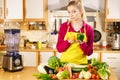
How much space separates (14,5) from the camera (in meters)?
4.57

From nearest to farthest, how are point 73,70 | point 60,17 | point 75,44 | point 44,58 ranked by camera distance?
1. point 73,70
2. point 75,44
3. point 44,58
4. point 60,17

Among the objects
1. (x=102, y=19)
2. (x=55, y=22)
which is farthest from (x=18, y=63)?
(x=102, y=19)

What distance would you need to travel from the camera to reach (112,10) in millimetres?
4523

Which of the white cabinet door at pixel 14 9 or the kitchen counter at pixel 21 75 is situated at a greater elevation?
the white cabinet door at pixel 14 9

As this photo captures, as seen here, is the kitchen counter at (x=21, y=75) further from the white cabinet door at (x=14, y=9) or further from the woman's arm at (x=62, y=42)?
the white cabinet door at (x=14, y=9)

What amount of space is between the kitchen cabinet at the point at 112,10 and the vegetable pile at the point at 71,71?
7.06 feet

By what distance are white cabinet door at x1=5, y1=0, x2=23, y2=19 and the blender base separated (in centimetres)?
205

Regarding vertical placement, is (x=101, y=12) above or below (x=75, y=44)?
above

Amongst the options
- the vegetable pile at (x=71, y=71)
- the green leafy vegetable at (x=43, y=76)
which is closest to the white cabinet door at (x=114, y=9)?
the vegetable pile at (x=71, y=71)

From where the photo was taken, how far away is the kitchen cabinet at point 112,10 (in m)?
4.51

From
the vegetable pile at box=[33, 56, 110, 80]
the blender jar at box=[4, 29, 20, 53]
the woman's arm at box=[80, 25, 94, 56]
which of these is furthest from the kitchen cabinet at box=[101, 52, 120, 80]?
the blender jar at box=[4, 29, 20, 53]

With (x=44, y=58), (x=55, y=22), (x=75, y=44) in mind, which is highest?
(x=55, y=22)

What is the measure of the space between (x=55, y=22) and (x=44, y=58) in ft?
2.64

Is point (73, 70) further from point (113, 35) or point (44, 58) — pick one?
point (113, 35)
